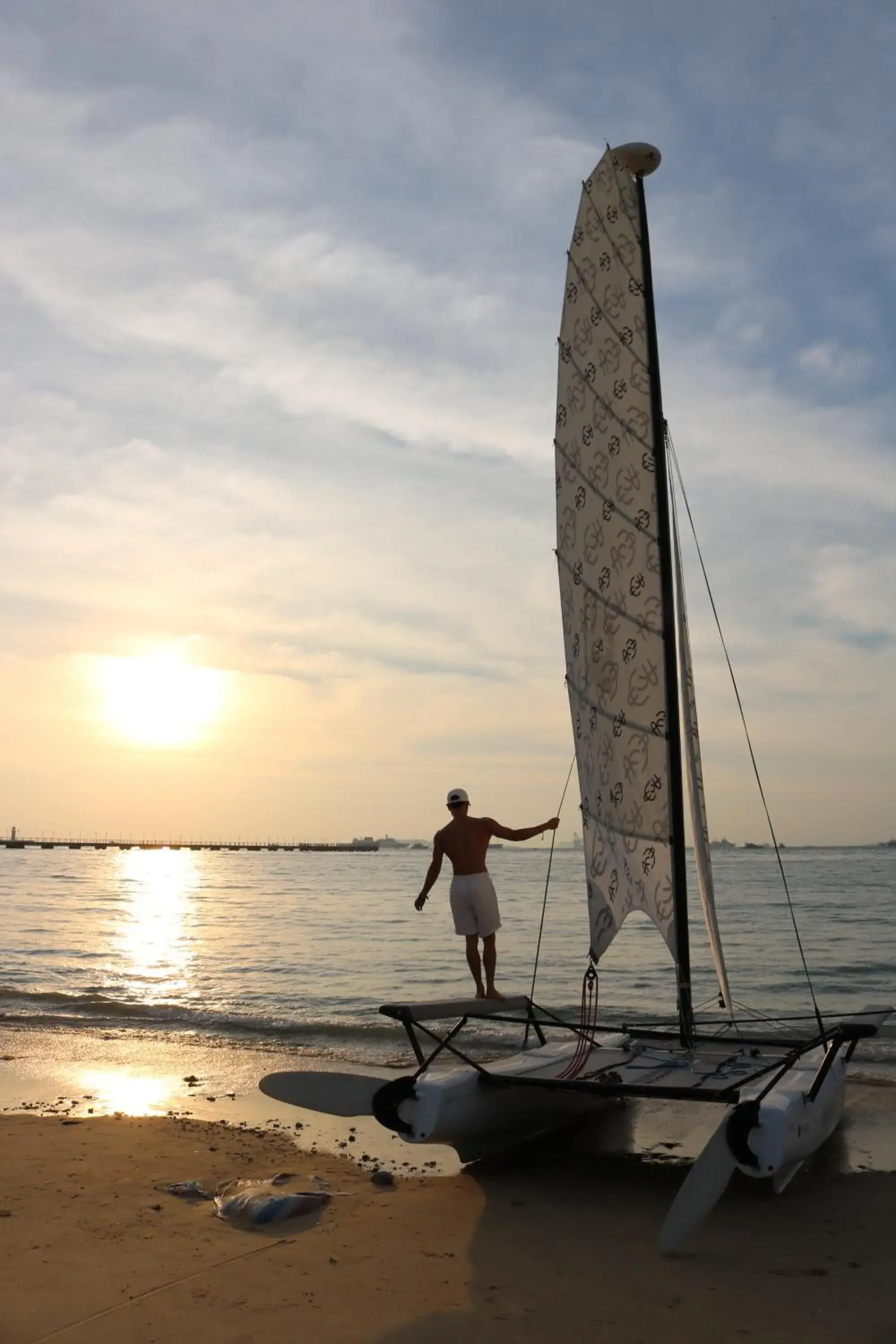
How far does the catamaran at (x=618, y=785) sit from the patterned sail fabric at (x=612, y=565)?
0.05 ft

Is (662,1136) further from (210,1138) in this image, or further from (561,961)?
(561,961)

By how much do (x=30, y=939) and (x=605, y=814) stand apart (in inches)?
760

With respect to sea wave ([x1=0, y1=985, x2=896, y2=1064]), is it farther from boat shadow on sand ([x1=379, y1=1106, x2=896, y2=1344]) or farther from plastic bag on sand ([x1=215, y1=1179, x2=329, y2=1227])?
plastic bag on sand ([x1=215, y1=1179, x2=329, y2=1227])

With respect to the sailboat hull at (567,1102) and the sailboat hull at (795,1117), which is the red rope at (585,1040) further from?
the sailboat hull at (795,1117)

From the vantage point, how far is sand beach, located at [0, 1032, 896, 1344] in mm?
4137

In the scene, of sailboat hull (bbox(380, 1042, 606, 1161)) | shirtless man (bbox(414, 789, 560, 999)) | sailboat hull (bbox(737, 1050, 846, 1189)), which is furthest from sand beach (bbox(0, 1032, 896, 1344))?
shirtless man (bbox(414, 789, 560, 999))

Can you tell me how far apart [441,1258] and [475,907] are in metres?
3.88

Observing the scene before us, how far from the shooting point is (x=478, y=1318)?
419 cm

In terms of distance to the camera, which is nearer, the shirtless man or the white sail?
the white sail

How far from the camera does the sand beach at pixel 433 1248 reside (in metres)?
4.14

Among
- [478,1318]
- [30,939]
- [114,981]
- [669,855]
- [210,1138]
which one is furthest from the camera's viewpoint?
[30,939]

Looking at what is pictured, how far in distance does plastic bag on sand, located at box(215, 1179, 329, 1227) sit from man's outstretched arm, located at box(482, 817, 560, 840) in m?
3.42

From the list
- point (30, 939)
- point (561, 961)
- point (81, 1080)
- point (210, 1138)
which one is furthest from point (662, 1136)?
point (30, 939)

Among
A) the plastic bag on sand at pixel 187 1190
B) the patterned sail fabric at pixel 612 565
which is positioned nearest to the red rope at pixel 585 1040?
the patterned sail fabric at pixel 612 565
